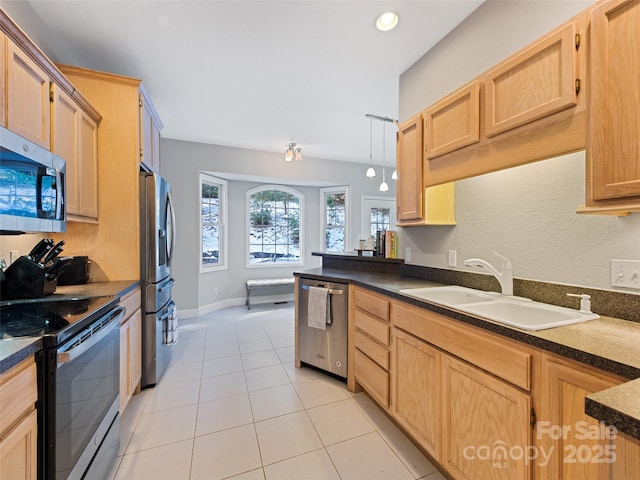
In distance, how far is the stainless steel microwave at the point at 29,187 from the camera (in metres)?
1.29

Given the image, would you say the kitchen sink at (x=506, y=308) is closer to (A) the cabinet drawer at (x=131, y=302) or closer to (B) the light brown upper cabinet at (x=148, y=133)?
(A) the cabinet drawer at (x=131, y=302)

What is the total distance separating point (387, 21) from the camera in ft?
6.33

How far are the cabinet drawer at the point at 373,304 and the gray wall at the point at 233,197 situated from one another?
3126 mm

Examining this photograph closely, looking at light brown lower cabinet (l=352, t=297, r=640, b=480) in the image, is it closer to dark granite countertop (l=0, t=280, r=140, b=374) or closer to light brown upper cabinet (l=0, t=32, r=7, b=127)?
dark granite countertop (l=0, t=280, r=140, b=374)

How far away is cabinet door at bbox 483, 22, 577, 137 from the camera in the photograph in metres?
1.19

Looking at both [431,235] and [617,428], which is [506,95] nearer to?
[431,235]

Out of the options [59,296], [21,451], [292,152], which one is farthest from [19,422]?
[292,152]

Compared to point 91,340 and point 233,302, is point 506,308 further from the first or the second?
point 233,302

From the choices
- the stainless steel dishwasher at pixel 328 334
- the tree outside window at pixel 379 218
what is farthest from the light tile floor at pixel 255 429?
the tree outside window at pixel 379 218

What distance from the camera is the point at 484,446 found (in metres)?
1.22

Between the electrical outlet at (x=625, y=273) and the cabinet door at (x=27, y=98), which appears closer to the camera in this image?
the electrical outlet at (x=625, y=273)

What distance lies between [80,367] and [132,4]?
85.8 inches

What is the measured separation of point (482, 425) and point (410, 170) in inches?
63.6

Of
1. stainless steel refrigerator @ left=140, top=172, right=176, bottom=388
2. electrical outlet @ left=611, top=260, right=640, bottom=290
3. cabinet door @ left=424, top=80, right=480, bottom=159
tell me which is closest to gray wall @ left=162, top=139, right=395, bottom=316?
stainless steel refrigerator @ left=140, top=172, right=176, bottom=388
